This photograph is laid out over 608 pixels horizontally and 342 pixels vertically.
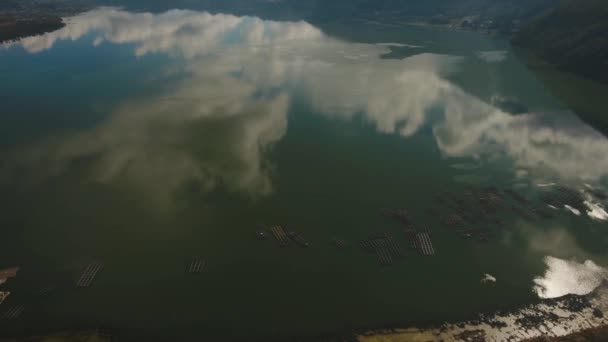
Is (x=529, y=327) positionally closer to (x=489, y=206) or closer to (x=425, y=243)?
(x=425, y=243)

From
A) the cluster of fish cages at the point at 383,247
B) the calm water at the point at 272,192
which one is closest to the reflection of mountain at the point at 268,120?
the calm water at the point at 272,192

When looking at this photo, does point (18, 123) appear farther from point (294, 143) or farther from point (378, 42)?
point (378, 42)

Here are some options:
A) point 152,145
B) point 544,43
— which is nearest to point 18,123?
point 152,145

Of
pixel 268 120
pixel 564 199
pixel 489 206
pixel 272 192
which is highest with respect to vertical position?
pixel 268 120

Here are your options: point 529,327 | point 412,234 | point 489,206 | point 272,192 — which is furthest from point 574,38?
point 272,192

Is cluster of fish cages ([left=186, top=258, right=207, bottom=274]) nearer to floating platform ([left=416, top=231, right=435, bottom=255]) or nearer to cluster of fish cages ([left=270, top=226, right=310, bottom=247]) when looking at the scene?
cluster of fish cages ([left=270, top=226, right=310, bottom=247])

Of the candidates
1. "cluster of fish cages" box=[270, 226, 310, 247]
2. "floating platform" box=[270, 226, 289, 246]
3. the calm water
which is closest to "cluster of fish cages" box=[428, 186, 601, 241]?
the calm water
